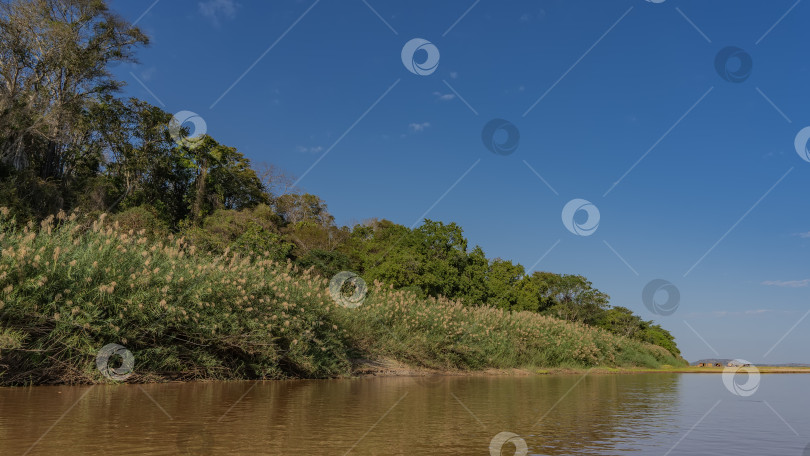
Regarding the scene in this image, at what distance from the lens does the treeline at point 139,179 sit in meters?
29.7

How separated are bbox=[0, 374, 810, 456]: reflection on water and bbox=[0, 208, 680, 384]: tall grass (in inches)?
31.4

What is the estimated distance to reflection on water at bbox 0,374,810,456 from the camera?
4387mm

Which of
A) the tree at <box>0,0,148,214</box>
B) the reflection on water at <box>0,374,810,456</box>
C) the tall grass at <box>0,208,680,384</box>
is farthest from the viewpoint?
the tree at <box>0,0,148,214</box>

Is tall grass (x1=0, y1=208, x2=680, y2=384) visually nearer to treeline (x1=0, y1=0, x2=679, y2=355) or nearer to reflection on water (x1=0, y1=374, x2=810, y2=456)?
reflection on water (x1=0, y1=374, x2=810, y2=456)

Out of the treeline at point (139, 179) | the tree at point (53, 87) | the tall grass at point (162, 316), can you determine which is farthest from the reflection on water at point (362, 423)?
the tree at point (53, 87)

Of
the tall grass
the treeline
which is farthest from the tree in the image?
the tall grass

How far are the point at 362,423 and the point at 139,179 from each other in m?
38.4

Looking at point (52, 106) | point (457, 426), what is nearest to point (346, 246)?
point (52, 106)

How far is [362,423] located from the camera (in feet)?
18.7

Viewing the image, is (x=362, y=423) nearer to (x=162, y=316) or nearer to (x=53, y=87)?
(x=162, y=316)

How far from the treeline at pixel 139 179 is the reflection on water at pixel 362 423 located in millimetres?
16280

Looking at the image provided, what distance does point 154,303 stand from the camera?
9375mm

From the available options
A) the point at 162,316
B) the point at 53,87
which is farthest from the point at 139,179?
the point at 162,316

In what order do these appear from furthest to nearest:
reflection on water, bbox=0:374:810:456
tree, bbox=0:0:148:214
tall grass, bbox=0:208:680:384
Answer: tree, bbox=0:0:148:214 → tall grass, bbox=0:208:680:384 → reflection on water, bbox=0:374:810:456
